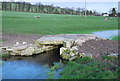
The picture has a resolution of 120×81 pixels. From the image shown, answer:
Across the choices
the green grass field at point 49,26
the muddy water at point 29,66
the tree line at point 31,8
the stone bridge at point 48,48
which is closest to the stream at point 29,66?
the muddy water at point 29,66

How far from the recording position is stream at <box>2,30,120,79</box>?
26.9ft

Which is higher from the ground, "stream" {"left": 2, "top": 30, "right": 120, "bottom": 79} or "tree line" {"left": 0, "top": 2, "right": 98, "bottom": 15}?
"tree line" {"left": 0, "top": 2, "right": 98, "bottom": 15}

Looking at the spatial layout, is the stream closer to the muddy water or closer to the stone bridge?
the muddy water

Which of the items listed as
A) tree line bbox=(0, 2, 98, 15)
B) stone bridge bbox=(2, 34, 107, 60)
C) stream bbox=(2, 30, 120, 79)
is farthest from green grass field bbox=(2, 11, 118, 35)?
tree line bbox=(0, 2, 98, 15)

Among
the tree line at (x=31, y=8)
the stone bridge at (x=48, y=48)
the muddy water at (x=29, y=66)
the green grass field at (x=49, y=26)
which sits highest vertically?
the tree line at (x=31, y=8)

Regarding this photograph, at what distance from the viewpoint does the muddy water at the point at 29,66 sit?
8.22m

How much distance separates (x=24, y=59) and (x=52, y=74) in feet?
11.8

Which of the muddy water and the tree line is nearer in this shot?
the muddy water

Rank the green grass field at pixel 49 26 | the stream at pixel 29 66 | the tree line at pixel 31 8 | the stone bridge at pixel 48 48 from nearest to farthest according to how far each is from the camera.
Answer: the stream at pixel 29 66 → the stone bridge at pixel 48 48 → the green grass field at pixel 49 26 → the tree line at pixel 31 8

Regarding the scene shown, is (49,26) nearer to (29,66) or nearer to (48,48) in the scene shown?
(48,48)

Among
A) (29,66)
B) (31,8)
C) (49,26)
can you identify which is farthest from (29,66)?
(31,8)

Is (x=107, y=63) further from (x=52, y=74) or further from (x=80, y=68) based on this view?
(x=52, y=74)

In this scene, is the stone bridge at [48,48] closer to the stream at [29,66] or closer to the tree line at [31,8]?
the stream at [29,66]

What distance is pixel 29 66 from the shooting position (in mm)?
9734
